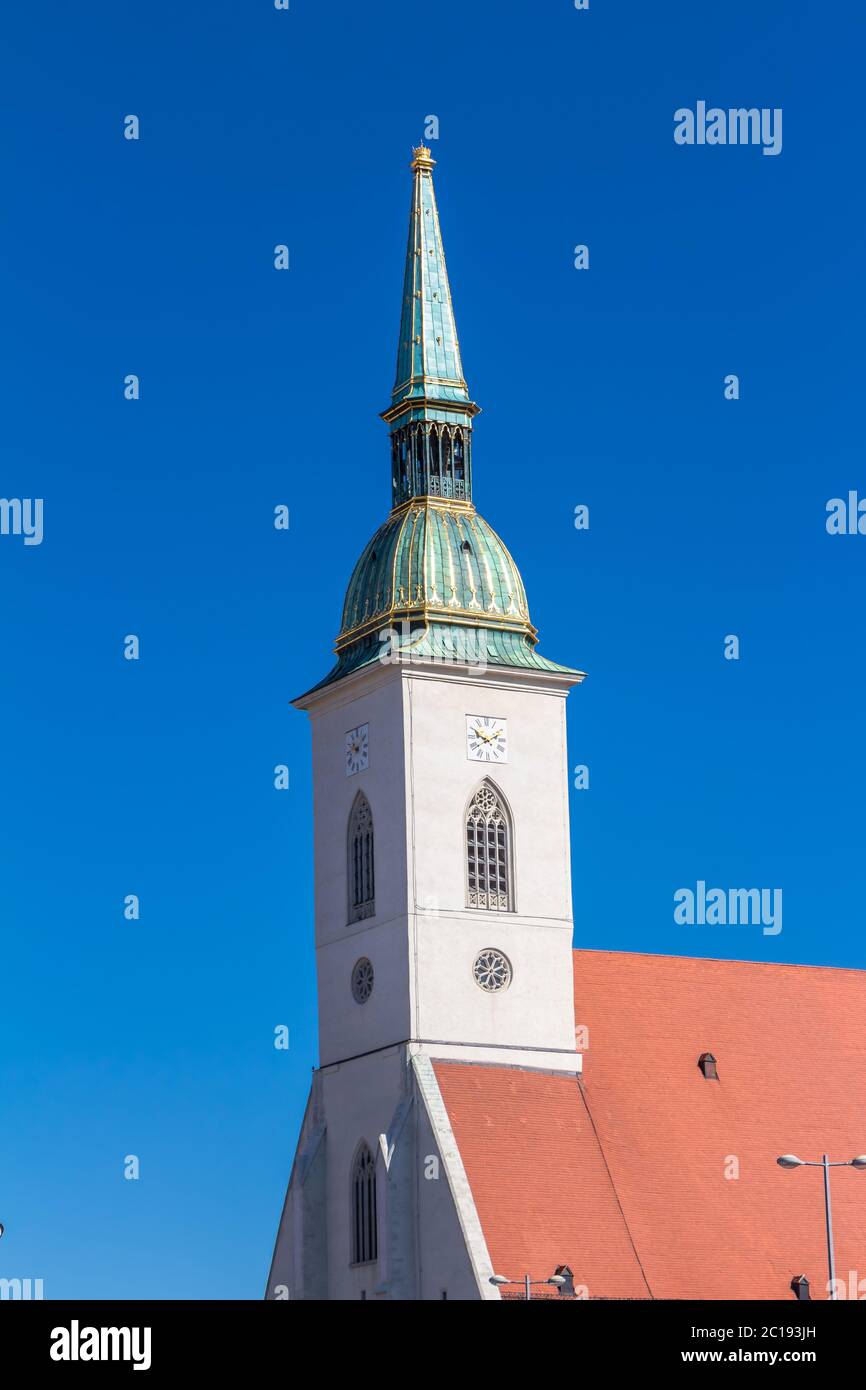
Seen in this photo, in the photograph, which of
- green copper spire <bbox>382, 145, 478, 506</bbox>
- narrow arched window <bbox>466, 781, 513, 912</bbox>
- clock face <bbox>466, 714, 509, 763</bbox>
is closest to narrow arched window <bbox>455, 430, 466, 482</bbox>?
green copper spire <bbox>382, 145, 478, 506</bbox>

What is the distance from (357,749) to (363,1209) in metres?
11.7

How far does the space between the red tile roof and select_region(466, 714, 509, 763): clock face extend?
6.15 m

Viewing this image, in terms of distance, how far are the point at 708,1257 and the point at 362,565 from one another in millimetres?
19878

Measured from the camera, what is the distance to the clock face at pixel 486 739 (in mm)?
62969

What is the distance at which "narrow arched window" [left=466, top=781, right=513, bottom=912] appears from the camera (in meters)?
62.3

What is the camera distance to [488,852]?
206 ft

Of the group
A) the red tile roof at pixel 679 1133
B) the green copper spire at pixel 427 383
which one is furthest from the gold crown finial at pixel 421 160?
the red tile roof at pixel 679 1133

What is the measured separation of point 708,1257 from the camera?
59.8 m

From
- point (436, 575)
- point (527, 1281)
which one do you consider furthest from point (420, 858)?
point (527, 1281)

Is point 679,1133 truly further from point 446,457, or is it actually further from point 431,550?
point 446,457

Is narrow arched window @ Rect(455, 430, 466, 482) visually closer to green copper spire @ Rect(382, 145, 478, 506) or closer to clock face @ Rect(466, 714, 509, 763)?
green copper spire @ Rect(382, 145, 478, 506)

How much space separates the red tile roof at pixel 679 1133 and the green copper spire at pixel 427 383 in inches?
522
